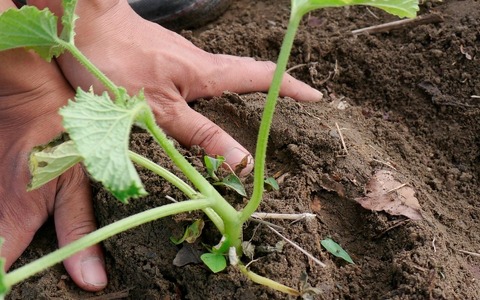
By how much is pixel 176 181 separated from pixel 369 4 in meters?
0.57

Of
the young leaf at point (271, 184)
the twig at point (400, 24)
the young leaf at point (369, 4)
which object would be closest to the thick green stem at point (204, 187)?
the young leaf at point (271, 184)

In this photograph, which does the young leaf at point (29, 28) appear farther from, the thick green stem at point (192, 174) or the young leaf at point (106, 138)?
the young leaf at point (106, 138)

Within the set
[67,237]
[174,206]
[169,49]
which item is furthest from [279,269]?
[169,49]

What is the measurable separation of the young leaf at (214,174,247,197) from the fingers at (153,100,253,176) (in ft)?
0.49

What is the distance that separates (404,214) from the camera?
1573 millimetres

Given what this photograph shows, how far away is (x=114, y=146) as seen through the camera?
102cm

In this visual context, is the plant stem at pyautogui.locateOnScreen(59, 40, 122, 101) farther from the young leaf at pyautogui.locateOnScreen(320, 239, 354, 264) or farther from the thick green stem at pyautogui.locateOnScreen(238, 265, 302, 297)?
the young leaf at pyautogui.locateOnScreen(320, 239, 354, 264)

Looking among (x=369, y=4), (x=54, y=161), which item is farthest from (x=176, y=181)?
(x=369, y=4)

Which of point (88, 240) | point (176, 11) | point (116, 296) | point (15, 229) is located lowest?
point (116, 296)

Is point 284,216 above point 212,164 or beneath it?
beneath

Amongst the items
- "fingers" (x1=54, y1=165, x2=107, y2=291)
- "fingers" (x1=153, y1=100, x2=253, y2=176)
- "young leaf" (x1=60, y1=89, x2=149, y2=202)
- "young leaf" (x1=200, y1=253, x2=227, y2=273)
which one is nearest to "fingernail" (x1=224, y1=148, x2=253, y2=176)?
"fingers" (x1=153, y1=100, x2=253, y2=176)

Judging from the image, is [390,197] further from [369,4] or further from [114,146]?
[114,146]

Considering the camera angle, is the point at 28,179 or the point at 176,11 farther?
the point at 176,11

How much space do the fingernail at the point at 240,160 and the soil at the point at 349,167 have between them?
0.31 feet
